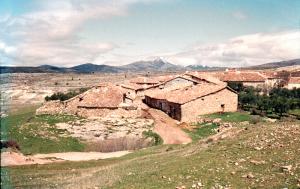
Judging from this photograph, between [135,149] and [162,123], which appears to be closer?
[135,149]

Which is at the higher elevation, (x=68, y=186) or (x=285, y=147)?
(x=285, y=147)

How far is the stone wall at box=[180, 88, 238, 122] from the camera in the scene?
46531 mm

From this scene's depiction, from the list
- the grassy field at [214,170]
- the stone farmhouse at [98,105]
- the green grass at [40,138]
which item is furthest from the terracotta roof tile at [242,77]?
the grassy field at [214,170]

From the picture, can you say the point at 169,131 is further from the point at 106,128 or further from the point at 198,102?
the point at 198,102

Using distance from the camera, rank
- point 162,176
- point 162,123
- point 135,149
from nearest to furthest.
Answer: point 162,176
point 135,149
point 162,123

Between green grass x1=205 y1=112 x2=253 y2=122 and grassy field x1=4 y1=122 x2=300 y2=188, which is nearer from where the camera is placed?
grassy field x1=4 y1=122 x2=300 y2=188

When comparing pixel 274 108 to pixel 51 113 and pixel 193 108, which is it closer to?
pixel 193 108

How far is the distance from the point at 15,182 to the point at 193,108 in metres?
26.2

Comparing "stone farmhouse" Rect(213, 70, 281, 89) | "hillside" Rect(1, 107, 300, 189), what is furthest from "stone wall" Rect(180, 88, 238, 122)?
"stone farmhouse" Rect(213, 70, 281, 89)

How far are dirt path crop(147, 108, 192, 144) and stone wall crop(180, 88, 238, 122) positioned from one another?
1.69 metres

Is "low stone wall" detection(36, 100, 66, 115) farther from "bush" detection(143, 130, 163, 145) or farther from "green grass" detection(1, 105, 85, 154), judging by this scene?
"bush" detection(143, 130, 163, 145)

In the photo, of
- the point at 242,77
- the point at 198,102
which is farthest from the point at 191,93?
the point at 242,77

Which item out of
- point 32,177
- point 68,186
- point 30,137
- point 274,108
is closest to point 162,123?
point 30,137

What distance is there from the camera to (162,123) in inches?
1715
